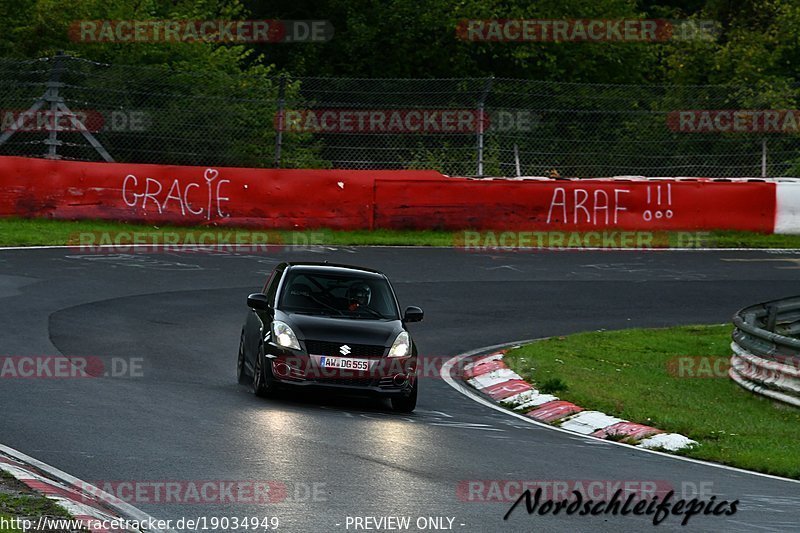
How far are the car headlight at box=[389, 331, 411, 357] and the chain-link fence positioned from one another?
15261 mm

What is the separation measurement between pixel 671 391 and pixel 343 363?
4.42 m

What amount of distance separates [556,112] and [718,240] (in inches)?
177

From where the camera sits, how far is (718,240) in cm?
2975

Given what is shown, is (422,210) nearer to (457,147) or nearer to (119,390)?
(457,147)

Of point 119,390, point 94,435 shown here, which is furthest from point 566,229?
point 94,435

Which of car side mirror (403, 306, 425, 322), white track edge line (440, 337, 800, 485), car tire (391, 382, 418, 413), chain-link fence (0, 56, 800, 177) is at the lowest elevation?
white track edge line (440, 337, 800, 485)

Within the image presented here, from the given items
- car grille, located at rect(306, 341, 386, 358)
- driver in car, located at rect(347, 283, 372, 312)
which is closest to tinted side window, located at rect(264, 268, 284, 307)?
driver in car, located at rect(347, 283, 372, 312)

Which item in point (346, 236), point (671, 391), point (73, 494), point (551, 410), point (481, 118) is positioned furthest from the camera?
point (481, 118)

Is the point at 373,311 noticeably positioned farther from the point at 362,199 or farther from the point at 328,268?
the point at 362,199

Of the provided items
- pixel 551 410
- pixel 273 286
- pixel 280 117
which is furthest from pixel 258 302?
pixel 280 117

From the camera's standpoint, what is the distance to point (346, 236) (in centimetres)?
2805

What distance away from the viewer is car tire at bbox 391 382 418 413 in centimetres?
1382

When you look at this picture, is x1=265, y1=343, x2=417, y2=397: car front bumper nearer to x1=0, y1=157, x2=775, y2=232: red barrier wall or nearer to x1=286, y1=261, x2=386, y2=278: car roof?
x1=286, y1=261, x2=386, y2=278: car roof

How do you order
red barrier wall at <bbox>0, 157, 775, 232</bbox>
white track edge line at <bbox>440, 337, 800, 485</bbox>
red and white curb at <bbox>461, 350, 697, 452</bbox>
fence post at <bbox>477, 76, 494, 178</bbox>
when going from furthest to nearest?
fence post at <bbox>477, 76, 494, 178</bbox>, red barrier wall at <bbox>0, 157, 775, 232</bbox>, red and white curb at <bbox>461, 350, 697, 452</bbox>, white track edge line at <bbox>440, 337, 800, 485</bbox>
